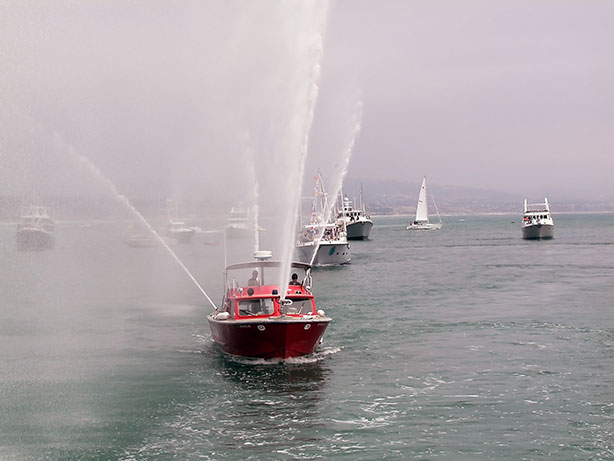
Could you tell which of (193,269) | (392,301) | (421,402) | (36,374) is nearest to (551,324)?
(392,301)

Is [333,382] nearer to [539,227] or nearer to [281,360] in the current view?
[281,360]

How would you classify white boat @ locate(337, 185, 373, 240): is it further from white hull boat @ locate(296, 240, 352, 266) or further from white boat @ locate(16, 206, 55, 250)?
white hull boat @ locate(296, 240, 352, 266)

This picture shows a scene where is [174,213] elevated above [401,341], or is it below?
above

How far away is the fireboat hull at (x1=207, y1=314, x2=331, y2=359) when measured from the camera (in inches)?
1359

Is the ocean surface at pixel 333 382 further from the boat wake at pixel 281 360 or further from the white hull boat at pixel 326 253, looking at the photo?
the white hull boat at pixel 326 253

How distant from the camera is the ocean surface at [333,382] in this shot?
81.3 ft

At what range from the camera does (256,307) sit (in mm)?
35938

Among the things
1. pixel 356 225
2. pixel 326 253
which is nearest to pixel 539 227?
pixel 356 225

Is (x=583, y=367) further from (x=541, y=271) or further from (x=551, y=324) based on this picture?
(x=541, y=271)

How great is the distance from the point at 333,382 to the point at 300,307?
5.22 metres

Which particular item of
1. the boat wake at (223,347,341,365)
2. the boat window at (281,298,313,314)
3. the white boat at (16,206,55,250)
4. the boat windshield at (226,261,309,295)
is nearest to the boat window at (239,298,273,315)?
the boat windshield at (226,261,309,295)

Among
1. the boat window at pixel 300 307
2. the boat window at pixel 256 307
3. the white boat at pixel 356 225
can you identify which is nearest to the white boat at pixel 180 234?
the white boat at pixel 356 225

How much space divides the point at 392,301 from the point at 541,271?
32696 millimetres

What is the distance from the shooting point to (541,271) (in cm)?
8875
